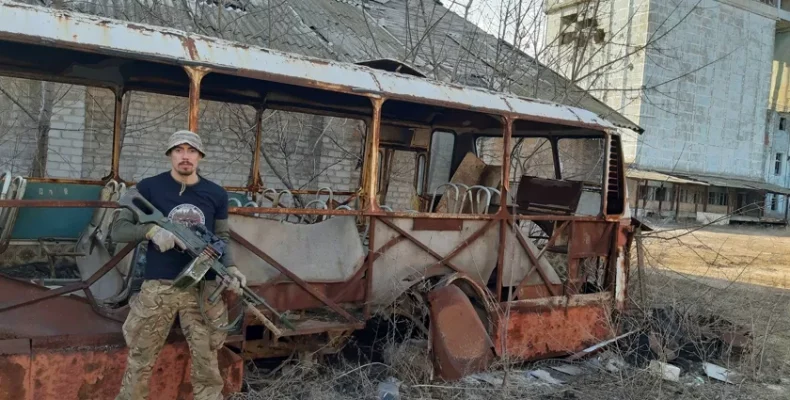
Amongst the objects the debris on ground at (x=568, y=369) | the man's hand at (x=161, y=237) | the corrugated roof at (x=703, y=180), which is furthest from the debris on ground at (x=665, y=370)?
the corrugated roof at (x=703, y=180)

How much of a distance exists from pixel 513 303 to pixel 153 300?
10.5 feet

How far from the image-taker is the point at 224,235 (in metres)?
3.79

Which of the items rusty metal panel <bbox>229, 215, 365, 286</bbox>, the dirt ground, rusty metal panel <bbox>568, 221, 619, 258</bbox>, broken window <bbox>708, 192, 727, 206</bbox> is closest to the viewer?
rusty metal panel <bbox>229, 215, 365, 286</bbox>

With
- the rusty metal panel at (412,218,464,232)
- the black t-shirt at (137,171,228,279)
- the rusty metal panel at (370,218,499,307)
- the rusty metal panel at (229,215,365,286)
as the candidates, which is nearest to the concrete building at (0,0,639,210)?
the rusty metal panel at (370,218,499,307)

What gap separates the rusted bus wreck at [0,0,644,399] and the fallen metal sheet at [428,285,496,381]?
0.01 meters

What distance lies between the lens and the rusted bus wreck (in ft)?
11.9

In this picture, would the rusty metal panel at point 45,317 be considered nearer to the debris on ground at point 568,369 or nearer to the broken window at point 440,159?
the debris on ground at point 568,369

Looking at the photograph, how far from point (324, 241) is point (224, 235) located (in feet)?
3.61

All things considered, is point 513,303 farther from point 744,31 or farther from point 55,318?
point 744,31

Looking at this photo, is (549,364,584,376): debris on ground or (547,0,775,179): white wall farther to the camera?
(547,0,775,179): white wall

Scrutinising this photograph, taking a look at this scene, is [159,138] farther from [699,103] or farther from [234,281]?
[699,103]

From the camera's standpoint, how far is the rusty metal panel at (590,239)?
241 inches

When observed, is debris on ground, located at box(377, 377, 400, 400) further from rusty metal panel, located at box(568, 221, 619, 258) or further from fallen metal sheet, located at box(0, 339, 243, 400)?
rusty metal panel, located at box(568, 221, 619, 258)

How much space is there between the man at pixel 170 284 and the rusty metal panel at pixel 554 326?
8.90 feet
